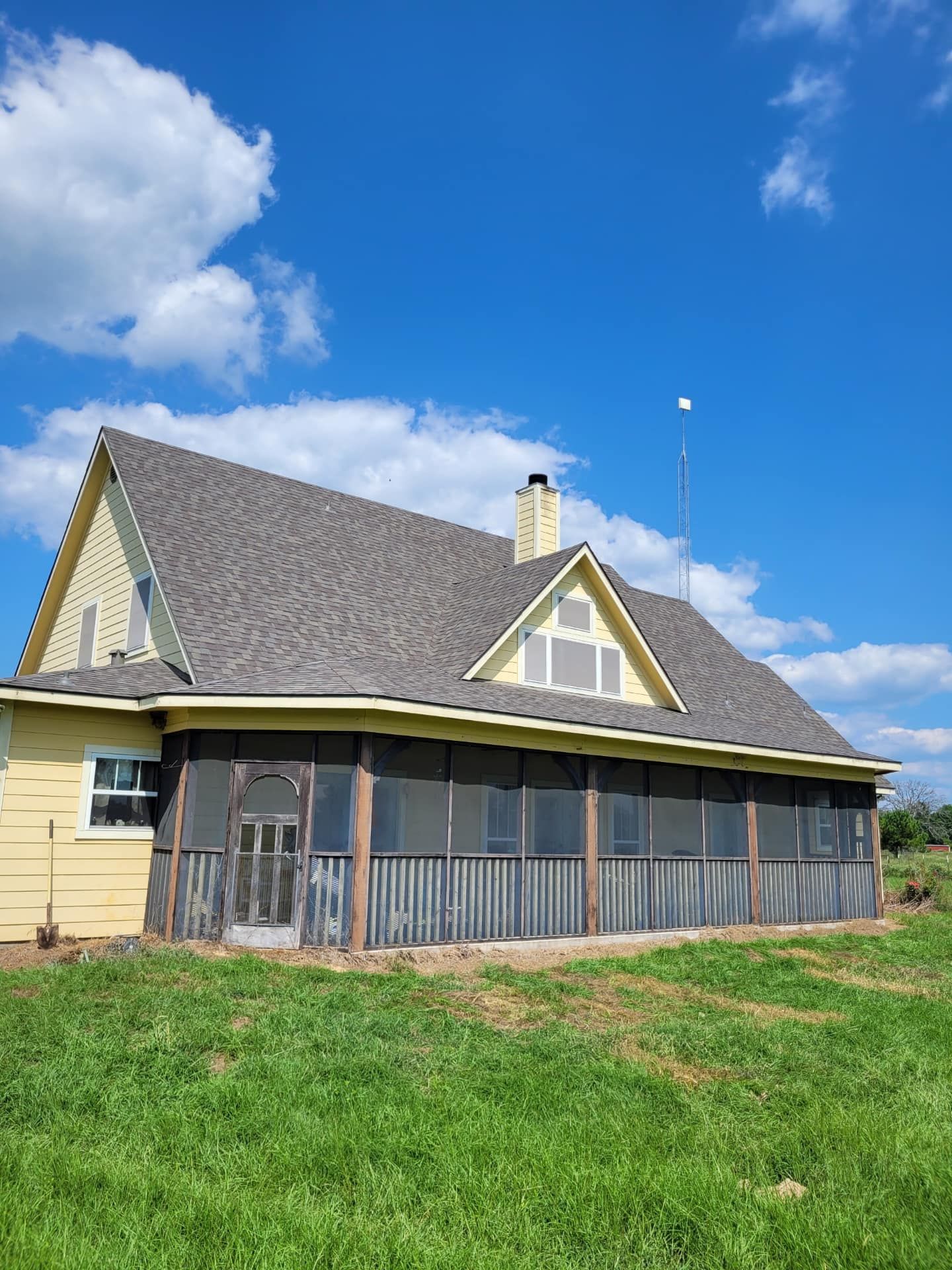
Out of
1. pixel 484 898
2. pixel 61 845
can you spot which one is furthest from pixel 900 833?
pixel 61 845

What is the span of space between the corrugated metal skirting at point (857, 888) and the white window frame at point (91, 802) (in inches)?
514

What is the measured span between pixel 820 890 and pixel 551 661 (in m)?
7.13

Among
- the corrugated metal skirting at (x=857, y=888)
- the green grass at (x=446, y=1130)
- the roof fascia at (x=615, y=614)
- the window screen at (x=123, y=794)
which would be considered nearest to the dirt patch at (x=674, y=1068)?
the green grass at (x=446, y=1130)

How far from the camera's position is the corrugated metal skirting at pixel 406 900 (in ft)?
39.5

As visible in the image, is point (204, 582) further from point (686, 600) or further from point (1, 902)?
point (686, 600)

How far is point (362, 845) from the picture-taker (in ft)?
39.2


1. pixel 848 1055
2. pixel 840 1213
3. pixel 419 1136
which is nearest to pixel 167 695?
pixel 419 1136

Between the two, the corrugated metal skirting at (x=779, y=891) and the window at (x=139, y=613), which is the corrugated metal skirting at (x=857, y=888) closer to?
the corrugated metal skirting at (x=779, y=891)

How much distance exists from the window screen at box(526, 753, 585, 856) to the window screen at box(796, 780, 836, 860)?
14.3 feet

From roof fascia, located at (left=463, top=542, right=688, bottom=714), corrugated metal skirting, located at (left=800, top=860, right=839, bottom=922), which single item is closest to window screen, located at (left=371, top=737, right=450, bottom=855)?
roof fascia, located at (left=463, top=542, right=688, bottom=714)

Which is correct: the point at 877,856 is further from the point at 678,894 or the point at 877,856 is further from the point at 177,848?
the point at 177,848

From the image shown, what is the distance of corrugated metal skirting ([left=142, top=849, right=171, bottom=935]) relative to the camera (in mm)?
12594

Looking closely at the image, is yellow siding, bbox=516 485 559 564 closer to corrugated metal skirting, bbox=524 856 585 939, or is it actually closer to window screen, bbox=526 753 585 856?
window screen, bbox=526 753 585 856

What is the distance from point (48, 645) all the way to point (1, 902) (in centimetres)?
855
